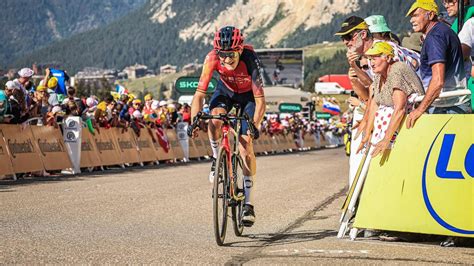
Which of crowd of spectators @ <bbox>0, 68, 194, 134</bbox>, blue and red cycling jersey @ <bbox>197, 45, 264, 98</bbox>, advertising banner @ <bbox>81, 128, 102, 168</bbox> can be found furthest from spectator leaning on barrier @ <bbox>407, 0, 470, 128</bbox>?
advertising banner @ <bbox>81, 128, 102, 168</bbox>

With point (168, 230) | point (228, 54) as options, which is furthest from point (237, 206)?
point (228, 54)

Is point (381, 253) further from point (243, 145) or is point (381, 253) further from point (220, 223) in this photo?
point (243, 145)

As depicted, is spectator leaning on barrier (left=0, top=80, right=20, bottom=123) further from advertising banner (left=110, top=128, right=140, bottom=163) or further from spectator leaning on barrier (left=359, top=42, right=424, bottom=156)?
spectator leaning on barrier (left=359, top=42, right=424, bottom=156)

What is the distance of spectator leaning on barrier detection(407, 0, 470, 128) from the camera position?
28.9 ft

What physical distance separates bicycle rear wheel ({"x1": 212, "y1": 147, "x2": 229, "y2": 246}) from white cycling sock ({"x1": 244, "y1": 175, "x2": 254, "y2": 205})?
1.71ft

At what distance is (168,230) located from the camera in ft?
30.7

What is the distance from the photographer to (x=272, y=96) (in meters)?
132

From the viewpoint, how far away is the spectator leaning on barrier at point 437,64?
881 centimetres

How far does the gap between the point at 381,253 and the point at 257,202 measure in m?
5.63

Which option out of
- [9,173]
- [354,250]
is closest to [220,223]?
[354,250]

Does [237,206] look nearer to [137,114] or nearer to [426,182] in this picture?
[426,182]

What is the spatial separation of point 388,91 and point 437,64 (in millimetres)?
534

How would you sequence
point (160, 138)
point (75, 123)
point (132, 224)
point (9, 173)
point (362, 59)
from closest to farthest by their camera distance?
point (132, 224) → point (362, 59) → point (9, 173) → point (75, 123) → point (160, 138)

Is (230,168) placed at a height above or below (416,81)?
below
